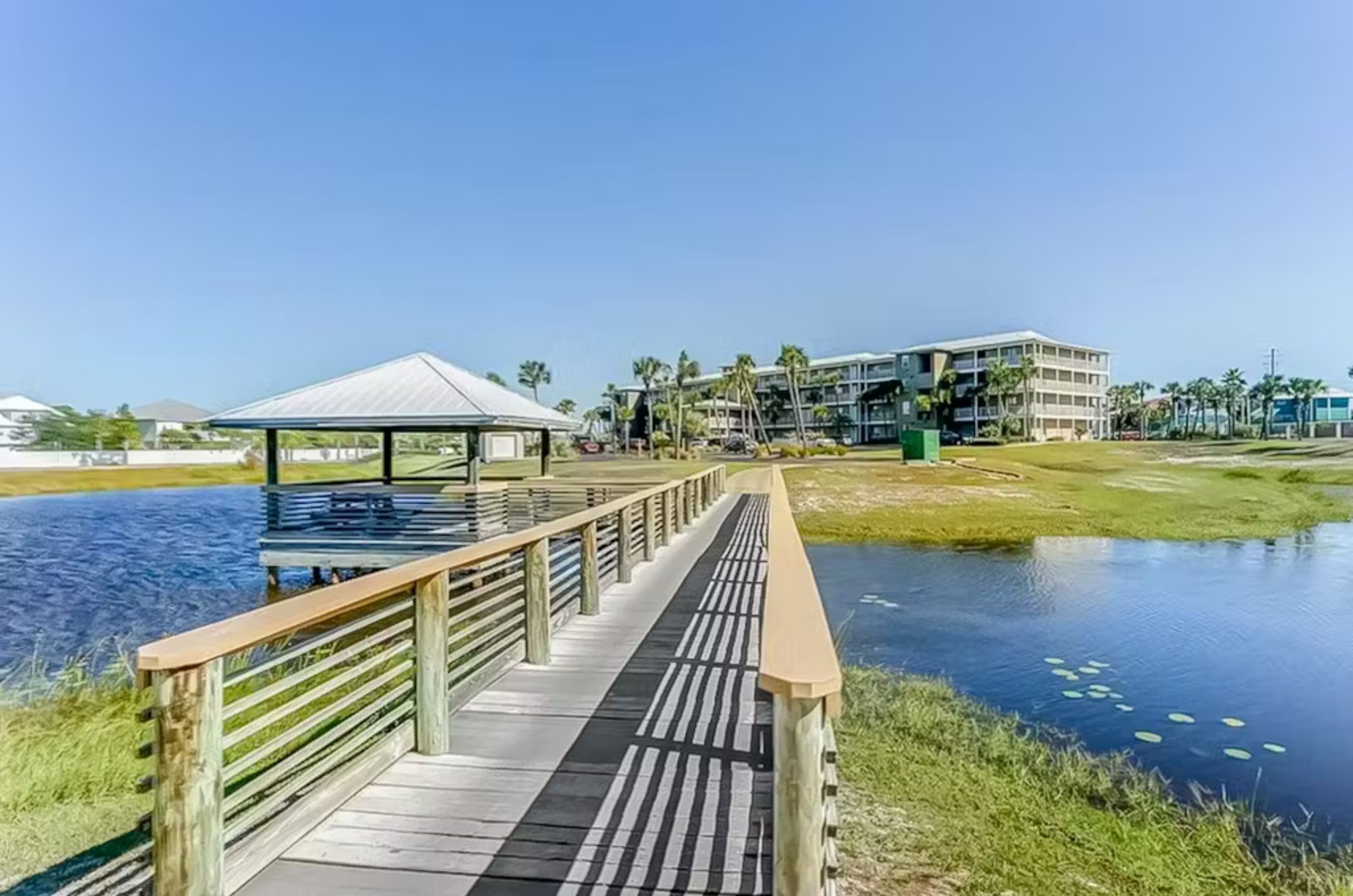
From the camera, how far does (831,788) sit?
95.8 inches

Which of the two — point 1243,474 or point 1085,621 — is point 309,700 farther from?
point 1243,474

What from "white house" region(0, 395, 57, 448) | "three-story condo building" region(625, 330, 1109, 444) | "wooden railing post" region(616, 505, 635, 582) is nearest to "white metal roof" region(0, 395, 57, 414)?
"white house" region(0, 395, 57, 448)

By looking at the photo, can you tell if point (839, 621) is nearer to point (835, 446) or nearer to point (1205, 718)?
point (1205, 718)

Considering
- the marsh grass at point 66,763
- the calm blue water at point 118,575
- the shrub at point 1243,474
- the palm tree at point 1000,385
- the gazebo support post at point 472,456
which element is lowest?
the calm blue water at point 118,575

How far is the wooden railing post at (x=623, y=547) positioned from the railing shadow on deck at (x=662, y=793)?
2571 millimetres

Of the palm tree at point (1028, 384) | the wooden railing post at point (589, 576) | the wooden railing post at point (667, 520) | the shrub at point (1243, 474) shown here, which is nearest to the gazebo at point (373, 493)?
the wooden railing post at point (667, 520)

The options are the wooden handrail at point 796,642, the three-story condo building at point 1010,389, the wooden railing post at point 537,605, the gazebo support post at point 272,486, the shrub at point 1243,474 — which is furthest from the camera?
the three-story condo building at point 1010,389

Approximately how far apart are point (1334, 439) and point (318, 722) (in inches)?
2984

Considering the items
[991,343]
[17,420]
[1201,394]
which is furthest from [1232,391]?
[17,420]

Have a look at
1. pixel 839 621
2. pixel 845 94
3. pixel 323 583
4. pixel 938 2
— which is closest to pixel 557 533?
pixel 839 621

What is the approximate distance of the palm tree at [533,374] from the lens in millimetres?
87438

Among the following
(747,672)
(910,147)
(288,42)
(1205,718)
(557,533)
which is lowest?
(1205,718)

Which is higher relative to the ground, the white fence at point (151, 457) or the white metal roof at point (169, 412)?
the white metal roof at point (169, 412)

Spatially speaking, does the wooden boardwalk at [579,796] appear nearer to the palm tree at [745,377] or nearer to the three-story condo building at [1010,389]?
the palm tree at [745,377]
